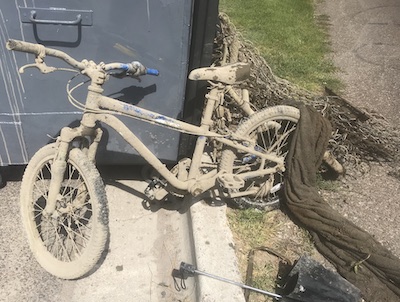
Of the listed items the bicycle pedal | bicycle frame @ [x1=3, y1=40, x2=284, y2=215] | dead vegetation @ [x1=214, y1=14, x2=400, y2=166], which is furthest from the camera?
dead vegetation @ [x1=214, y1=14, x2=400, y2=166]

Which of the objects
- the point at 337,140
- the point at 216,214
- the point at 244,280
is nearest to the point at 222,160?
the point at 216,214

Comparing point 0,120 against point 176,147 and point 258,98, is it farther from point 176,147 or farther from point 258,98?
point 258,98

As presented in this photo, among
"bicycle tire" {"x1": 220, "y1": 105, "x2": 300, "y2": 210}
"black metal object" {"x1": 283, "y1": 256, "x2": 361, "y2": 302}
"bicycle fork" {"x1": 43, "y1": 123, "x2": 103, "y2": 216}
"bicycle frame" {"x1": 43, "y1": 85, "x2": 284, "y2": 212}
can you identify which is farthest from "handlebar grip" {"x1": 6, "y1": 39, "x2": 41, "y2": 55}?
"black metal object" {"x1": 283, "y1": 256, "x2": 361, "y2": 302}

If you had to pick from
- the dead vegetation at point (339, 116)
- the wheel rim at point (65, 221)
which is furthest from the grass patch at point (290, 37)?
the wheel rim at point (65, 221)

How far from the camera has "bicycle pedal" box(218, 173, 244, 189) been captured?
3.07 meters

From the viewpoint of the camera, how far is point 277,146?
336 cm

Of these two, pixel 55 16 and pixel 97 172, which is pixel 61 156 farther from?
pixel 55 16

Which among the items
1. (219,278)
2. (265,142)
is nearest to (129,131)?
(219,278)

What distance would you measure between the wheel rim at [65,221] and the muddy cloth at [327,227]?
1574 mm

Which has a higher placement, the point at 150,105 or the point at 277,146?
the point at 150,105

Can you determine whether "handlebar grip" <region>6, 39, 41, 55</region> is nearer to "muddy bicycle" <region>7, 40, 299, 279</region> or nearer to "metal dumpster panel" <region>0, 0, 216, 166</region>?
"muddy bicycle" <region>7, 40, 299, 279</region>

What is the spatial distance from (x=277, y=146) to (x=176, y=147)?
0.82 metres

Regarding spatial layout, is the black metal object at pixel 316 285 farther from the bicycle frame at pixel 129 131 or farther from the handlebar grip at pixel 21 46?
the handlebar grip at pixel 21 46

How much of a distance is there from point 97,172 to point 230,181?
975mm
